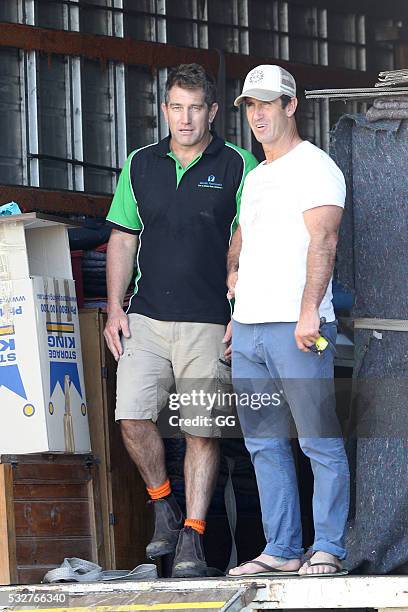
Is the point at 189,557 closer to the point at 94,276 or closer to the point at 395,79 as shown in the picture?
the point at 94,276

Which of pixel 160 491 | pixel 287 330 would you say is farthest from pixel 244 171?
pixel 160 491

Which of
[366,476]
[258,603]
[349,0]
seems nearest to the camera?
[258,603]

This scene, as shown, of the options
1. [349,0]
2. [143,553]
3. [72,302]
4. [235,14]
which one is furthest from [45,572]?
[349,0]

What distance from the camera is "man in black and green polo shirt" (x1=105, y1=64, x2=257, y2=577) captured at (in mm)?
5895

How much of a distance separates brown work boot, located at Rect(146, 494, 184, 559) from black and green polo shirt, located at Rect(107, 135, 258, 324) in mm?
747

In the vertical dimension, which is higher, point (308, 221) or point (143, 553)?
point (308, 221)

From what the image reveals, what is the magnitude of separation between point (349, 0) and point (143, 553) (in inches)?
185

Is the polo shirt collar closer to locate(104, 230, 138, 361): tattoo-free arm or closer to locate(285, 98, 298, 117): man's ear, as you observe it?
locate(104, 230, 138, 361): tattoo-free arm

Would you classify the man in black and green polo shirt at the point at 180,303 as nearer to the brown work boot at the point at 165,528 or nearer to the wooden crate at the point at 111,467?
the brown work boot at the point at 165,528

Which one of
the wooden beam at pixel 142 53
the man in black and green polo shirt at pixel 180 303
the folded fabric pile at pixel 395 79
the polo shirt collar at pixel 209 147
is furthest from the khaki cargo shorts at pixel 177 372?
the wooden beam at pixel 142 53

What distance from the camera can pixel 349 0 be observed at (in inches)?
384

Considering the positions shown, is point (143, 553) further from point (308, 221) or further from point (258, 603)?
point (308, 221)

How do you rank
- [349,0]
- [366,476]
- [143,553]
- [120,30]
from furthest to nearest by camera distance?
[349,0] < [120,30] < [143,553] < [366,476]

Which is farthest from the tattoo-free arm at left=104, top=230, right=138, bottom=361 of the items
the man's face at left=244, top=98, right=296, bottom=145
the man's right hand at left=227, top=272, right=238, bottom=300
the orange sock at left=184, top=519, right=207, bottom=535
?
the man's face at left=244, top=98, right=296, bottom=145
